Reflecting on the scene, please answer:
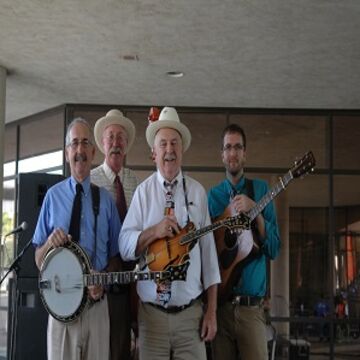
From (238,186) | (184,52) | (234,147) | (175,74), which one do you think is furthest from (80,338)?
(175,74)

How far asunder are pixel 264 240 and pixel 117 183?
1013 mm

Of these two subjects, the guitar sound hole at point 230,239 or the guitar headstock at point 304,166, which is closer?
the guitar headstock at point 304,166

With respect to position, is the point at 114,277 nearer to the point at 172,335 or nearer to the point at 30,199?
the point at 172,335

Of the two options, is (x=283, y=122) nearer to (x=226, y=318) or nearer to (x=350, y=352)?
(x=350, y=352)

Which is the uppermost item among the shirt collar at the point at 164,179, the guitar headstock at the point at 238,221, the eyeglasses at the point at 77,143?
the eyeglasses at the point at 77,143

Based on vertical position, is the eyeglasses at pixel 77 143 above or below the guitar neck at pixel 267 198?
above

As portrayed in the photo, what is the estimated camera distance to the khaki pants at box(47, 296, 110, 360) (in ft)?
11.0

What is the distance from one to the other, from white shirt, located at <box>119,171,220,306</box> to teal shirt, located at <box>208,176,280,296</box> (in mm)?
370

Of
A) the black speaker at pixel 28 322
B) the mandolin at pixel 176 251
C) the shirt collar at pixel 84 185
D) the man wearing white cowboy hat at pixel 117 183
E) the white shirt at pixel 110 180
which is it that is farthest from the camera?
the black speaker at pixel 28 322

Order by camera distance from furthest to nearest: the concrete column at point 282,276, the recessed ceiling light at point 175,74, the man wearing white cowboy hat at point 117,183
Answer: the concrete column at point 282,276 → the recessed ceiling light at point 175,74 → the man wearing white cowboy hat at point 117,183

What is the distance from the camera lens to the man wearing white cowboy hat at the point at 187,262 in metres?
3.45

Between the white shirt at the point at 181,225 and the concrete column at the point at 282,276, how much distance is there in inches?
230

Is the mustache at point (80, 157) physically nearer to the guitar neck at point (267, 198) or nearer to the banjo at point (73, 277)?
the banjo at point (73, 277)

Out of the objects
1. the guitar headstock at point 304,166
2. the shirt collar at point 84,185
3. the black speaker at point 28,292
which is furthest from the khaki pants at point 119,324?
the black speaker at point 28,292
